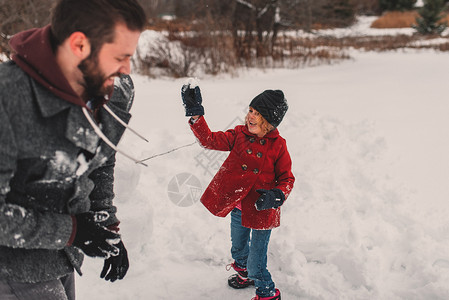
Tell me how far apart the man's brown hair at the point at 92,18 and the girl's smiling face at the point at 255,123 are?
44.2 inches

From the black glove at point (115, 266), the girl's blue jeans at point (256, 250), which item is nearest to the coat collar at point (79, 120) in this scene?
the black glove at point (115, 266)

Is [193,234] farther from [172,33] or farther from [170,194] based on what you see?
[172,33]

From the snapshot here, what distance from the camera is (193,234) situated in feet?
10.4

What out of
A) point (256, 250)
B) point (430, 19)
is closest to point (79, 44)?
point (256, 250)

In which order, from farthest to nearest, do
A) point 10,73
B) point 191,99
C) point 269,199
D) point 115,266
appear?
point 191,99 < point 269,199 < point 115,266 < point 10,73

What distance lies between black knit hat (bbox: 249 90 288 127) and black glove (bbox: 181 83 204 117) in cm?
32

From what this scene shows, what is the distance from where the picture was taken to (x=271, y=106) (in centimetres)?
210

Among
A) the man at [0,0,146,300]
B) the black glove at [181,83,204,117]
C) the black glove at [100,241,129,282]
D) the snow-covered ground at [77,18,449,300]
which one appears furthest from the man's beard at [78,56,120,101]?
the snow-covered ground at [77,18,449,300]

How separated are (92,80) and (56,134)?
0.20 meters

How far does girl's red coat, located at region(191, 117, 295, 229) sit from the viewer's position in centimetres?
218

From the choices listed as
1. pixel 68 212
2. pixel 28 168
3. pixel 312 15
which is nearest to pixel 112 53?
pixel 28 168

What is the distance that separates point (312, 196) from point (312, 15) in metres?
11.7

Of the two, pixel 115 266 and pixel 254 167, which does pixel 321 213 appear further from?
pixel 115 266

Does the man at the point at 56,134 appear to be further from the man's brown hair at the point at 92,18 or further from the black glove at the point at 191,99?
the black glove at the point at 191,99
